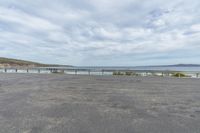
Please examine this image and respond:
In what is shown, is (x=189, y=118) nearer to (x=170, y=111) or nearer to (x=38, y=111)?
(x=170, y=111)

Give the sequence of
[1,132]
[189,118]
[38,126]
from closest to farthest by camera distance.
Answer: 1. [1,132]
2. [38,126]
3. [189,118]

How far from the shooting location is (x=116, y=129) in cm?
425

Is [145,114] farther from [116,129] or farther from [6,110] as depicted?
[6,110]

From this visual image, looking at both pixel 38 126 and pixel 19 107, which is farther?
pixel 19 107

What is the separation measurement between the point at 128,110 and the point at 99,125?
2.08 m

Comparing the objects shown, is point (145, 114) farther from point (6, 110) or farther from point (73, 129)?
point (6, 110)

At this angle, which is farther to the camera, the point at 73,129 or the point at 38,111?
the point at 38,111

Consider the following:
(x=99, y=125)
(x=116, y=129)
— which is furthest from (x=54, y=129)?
(x=116, y=129)

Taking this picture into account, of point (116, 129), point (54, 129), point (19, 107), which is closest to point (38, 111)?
point (19, 107)

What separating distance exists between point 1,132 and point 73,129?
1.90m

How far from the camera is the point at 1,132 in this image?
4008 mm

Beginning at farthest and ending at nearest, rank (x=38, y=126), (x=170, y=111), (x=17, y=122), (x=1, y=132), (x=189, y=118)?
1. (x=170, y=111)
2. (x=189, y=118)
3. (x=17, y=122)
4. (x=38, y=126)
5. (x=1, y=132)

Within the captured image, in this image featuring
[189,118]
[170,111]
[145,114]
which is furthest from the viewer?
[170,111]

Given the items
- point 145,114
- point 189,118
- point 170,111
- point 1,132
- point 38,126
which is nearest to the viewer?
point 1,132
